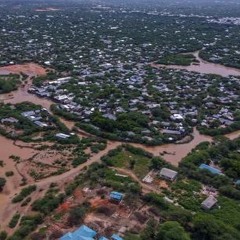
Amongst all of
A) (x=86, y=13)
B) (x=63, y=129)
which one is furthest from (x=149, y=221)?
(x=86, y=13)

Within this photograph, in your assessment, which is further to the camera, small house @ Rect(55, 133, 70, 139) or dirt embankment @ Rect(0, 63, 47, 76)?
dirt embankment @ Rect(0, 63, 47, 76)

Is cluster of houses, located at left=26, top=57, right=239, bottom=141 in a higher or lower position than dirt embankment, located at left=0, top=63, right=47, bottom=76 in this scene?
higher

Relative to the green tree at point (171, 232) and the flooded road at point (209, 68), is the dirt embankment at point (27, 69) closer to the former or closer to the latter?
the flooded road at point (209, 68)

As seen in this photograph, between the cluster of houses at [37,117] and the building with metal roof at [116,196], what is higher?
the building with metal roof at [116,196]

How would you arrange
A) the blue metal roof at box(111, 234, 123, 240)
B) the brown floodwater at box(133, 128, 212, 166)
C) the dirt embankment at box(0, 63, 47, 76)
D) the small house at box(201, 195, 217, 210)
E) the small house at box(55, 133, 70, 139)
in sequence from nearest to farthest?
the blue metal roof at box(111, 234, 123, 240) → the small house at box(201, 195, 217, 210) → the brown floodwater at box(133, 128, 212, 166) → the small house at box(55, 133, 70, 139) → the dirt embankment at box(0, 63, 47, 76)

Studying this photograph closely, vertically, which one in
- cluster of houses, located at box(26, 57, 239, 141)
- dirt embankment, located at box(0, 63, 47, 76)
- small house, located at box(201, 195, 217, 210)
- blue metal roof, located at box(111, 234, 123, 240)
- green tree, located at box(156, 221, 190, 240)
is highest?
green tree, located at box(156, 221, 190, 240)

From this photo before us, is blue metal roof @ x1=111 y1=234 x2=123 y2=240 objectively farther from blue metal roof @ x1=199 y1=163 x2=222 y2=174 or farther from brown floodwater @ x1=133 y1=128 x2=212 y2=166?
brown floodwater @ x1=133 y1=128 x2=212 y2=166

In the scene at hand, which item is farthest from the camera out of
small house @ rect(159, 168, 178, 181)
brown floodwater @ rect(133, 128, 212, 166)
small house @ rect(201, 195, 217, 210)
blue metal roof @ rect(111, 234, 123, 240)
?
brown floodwater @ rect(133, 128, 212, 166)

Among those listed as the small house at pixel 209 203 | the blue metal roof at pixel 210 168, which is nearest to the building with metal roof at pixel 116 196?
the small house at pixel 209 203

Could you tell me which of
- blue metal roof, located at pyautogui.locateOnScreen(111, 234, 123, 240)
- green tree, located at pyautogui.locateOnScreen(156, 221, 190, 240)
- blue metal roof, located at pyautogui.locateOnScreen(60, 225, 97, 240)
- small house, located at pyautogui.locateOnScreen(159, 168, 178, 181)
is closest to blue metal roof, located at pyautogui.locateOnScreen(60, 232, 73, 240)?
blue metal roof, located at pyautogui.locateOnScreen(60, 225, 97, 240)
